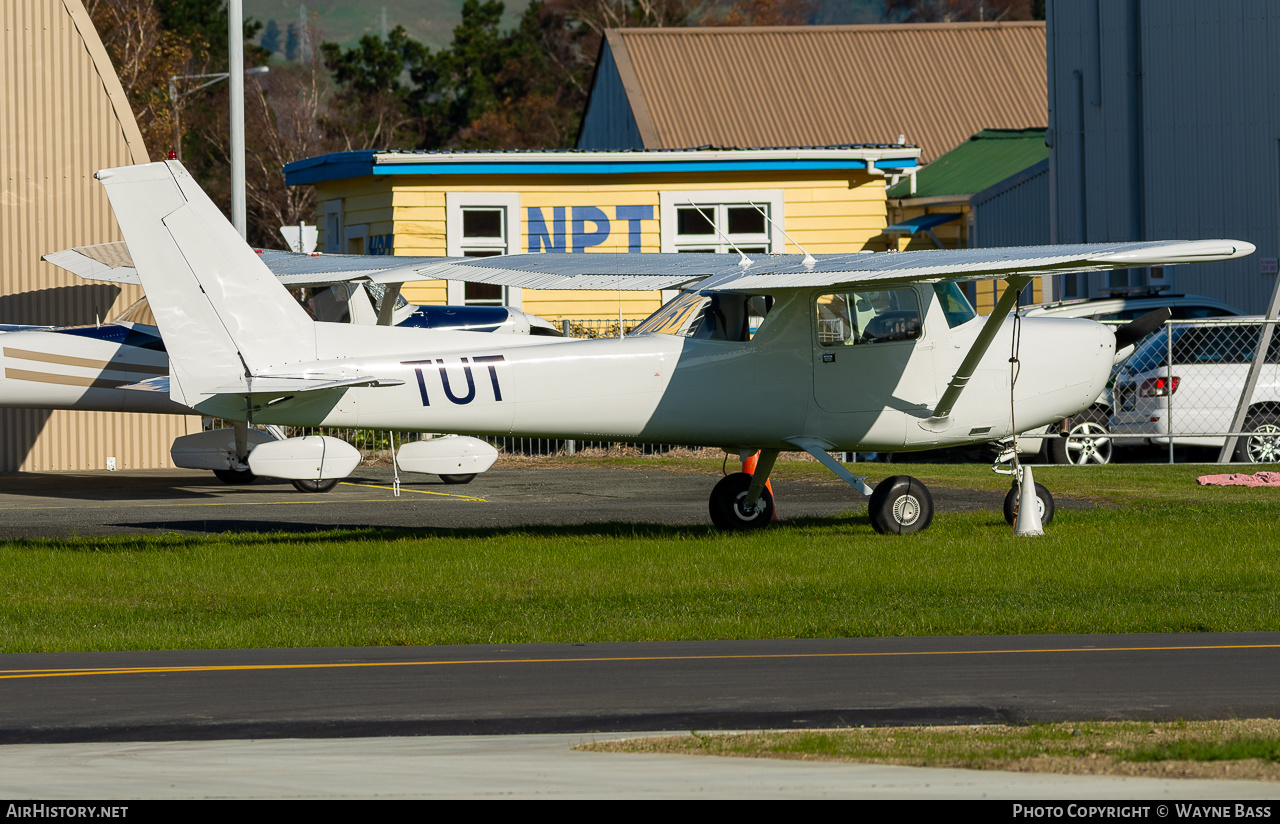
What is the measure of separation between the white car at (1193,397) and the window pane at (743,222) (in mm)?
9068

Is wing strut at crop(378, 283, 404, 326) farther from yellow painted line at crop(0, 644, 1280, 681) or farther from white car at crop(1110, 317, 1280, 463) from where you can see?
yellow painted line at crop(0, 644, 1280, 681)

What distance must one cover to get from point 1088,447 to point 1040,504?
854 centimetres

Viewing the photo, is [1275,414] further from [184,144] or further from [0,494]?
[184,144]

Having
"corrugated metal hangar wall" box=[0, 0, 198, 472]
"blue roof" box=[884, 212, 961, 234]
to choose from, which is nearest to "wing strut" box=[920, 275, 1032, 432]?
"corrugated metal hangar wall" box=[0, 0, 198, 472]

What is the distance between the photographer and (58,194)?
22609 millimetres

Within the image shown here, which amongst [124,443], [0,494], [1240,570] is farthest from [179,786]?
[124,443]

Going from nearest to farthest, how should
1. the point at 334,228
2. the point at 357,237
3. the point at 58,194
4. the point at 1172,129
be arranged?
the point at 58,194, the point at 1172,129, the point at 357,237, the point at 334,228

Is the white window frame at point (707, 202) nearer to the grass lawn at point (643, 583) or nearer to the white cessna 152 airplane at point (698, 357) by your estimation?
the white cessna 152 airplane at point (698, 357)

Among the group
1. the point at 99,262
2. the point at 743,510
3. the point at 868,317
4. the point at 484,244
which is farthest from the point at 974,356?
the point at 484,244

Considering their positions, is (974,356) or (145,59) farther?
(145,59)

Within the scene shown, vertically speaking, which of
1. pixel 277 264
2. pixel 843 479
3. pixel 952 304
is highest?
pixel 277 264

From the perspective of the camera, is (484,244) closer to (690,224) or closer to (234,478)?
(690,224)

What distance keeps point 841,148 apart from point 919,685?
21755 millimetres

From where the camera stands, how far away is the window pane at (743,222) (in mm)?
29047
